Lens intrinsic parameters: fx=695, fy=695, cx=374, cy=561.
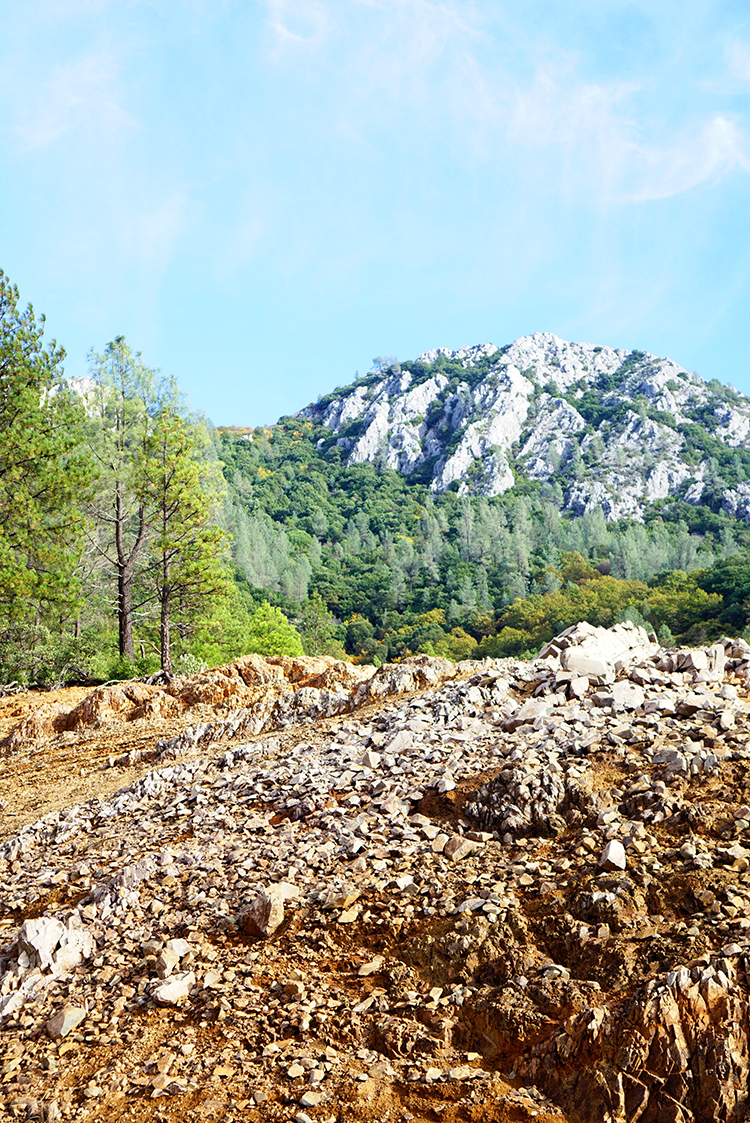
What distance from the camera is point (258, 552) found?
121 meters

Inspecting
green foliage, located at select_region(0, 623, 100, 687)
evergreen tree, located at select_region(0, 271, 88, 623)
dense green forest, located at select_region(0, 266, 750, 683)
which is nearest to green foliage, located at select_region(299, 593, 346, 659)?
dense green forest, located at select_region(0, 266, 750, 683)

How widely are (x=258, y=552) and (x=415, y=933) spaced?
118 metres

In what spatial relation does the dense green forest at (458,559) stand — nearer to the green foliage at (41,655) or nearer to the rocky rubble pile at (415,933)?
the green foliage at (41,655)

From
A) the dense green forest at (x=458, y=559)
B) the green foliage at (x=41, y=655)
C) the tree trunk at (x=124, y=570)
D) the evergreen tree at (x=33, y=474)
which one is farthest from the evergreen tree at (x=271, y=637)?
the dense green forest at (x=458, y=559)

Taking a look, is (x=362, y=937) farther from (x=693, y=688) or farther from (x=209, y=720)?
(x=209, y=720)

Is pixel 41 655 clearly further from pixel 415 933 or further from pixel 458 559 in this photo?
pixel 458 559

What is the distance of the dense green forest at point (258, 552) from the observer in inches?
706

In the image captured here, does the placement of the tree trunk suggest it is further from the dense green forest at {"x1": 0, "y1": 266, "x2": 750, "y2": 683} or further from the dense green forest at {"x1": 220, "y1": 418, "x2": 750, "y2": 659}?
the dense green forest at {"x1": 220, "y1": 418, "x2": 750, "y2": 659}

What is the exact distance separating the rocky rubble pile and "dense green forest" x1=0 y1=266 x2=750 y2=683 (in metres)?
12.6

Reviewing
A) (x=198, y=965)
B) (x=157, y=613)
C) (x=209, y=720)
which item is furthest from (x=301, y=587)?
(x=198, y=965)

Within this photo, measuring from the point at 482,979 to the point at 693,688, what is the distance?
5.46 m

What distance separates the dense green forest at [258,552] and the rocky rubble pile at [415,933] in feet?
41.2

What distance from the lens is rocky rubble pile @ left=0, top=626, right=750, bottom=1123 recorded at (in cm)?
348

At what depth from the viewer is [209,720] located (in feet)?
40.8
